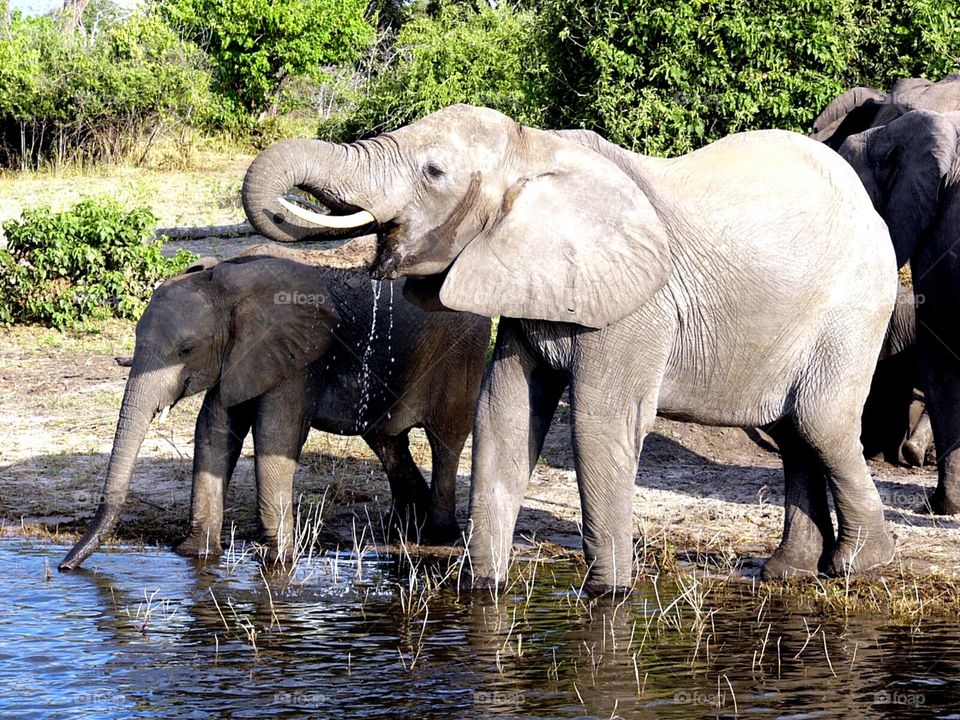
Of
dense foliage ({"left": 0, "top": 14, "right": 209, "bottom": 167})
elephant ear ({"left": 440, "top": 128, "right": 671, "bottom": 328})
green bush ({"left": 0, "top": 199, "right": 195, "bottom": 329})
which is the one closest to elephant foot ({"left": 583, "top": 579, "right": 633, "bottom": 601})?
elephant ear ({"left": 440, "top": 128, "right": 671, "bottom": 328})

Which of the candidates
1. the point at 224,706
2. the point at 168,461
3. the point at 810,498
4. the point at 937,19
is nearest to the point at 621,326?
the point at 810,498

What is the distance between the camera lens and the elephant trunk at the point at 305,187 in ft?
21.0

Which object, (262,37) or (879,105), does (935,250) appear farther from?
(262,37)

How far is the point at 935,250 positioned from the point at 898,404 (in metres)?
1.79

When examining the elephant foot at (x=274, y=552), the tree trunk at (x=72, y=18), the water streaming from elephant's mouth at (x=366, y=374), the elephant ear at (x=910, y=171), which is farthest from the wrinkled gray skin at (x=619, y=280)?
the tree trunk at (x=72, y=18)

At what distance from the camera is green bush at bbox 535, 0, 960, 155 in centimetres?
1725

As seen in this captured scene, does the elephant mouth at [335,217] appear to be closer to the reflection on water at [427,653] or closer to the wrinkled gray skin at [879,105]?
the reflection on water at [427,653]

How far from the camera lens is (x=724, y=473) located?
10617 millimetres

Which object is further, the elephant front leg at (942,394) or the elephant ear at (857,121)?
the elephant ear at (857,121)

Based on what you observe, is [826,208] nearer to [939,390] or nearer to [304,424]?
[939,390]

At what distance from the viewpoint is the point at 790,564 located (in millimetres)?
7957

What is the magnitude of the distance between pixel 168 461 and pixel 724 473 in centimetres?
414

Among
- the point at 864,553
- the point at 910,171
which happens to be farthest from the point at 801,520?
the point at 910,171

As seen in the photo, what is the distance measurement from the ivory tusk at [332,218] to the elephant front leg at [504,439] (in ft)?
3.16
